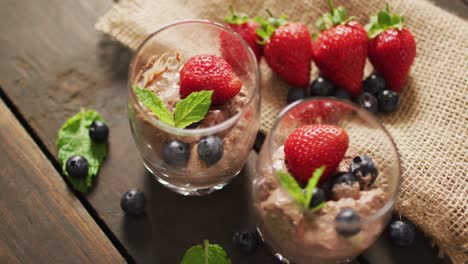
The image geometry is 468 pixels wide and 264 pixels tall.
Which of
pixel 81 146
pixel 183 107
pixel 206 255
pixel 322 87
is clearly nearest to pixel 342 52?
pixel 322 87

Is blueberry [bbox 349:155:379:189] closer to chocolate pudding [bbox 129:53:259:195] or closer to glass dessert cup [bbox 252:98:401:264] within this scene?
glass dessert cup [bbox 252:98:401:264]

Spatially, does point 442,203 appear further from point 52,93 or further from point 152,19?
point 52,93

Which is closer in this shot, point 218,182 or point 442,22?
point 218,182

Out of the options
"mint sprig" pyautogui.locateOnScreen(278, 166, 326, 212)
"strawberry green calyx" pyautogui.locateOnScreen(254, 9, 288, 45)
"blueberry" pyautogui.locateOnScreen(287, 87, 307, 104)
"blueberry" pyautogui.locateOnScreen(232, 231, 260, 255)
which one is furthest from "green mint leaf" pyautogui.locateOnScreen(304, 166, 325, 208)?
"strawberry green calyx" pyautogui.locateOnScreen(254, 9, 288, 45)

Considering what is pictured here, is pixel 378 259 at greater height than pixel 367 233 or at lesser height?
lesser

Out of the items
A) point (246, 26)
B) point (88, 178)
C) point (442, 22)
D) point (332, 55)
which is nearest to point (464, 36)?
point (442, 22)

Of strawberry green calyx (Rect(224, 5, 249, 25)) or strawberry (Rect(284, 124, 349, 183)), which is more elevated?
strawberry green calyx (Rect(224, 5, 249, 25))

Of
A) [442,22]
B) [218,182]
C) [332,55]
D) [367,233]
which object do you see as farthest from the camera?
[442,22]
